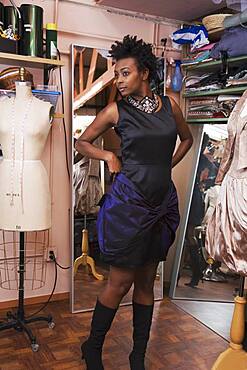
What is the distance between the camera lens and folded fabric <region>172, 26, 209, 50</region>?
2746mm

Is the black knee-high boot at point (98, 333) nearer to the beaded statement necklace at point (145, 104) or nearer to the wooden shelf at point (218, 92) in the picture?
the beaded statement necklace at point (145, 104)

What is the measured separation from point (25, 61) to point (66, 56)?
45 cm

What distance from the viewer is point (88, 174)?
8.91 feet

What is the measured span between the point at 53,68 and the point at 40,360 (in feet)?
5.46

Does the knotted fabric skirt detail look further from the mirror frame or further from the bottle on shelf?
the bottle on shelf

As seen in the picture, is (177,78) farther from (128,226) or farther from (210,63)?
(128,226)

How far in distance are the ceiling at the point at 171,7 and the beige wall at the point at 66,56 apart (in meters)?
0.10

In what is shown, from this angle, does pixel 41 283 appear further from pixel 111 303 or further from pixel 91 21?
pixel 91 21

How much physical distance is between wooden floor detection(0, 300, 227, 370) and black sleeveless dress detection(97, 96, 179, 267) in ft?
2.07

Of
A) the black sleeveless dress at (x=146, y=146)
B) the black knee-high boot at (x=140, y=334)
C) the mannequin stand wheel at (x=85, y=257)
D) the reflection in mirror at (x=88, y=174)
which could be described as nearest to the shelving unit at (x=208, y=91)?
the reflection in mirror at (x=88, y=174)

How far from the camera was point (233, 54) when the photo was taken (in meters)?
2.40

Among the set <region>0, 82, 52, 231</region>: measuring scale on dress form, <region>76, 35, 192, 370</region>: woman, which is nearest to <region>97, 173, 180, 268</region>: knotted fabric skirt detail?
<region>76, 35, 192, 370</region>: woman

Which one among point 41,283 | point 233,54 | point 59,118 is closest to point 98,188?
point 59,118

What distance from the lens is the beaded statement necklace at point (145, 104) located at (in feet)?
5.92
